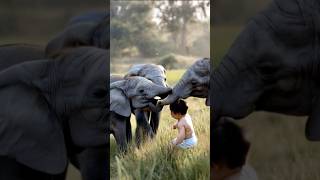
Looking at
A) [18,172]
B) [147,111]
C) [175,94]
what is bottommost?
[18,172]

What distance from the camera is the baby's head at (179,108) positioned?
14.7ft

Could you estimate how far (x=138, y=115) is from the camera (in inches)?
177

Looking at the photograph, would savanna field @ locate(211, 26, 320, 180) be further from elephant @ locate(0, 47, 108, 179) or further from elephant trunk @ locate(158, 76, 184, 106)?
elephant @ locate(0, 47, 108, 179)

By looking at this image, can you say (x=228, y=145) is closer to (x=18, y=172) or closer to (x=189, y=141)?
(x=189, y=141)

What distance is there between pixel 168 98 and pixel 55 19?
0.84m

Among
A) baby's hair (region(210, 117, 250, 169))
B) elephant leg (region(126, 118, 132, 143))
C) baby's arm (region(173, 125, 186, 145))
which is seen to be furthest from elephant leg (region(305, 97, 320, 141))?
elephant leg (region(126, 118, 132, 143))

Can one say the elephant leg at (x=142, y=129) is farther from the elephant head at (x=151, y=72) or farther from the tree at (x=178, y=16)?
the tree at (x=178, y=16)

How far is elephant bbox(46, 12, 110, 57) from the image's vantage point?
4.50 metres

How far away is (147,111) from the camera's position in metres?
4.50

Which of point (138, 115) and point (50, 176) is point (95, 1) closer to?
point (138, 115)

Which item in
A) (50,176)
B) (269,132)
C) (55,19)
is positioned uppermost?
(55,19)

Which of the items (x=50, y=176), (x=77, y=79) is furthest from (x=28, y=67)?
(x=50, y=176)

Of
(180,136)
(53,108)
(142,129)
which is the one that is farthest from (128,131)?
(53,108)

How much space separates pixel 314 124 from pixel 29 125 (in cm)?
172
